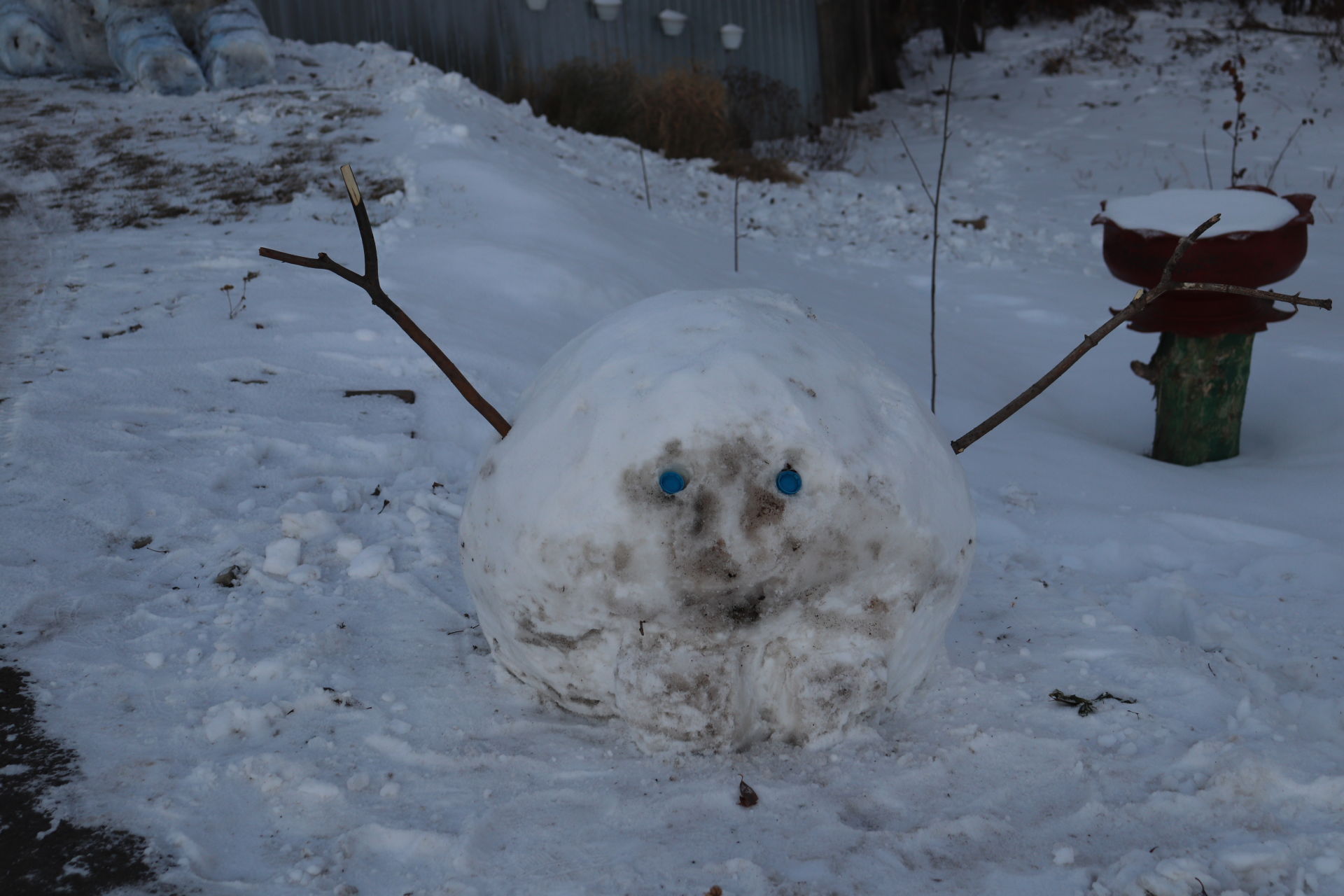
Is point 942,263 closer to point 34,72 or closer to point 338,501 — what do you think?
point 338,501

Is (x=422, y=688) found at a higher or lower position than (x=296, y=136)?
lower

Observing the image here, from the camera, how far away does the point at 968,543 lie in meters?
2.24

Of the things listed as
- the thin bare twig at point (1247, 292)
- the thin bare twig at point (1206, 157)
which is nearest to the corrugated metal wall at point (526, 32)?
the thin bare twig at point (1206, 157)

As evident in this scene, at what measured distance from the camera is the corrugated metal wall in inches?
421

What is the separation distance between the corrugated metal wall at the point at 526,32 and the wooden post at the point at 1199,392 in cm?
812

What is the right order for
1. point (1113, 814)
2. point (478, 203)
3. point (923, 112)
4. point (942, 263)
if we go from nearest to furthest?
1. point (1113, 814)
2. point (478, 203)
3. point (942, 263)
4. point (923, 112)

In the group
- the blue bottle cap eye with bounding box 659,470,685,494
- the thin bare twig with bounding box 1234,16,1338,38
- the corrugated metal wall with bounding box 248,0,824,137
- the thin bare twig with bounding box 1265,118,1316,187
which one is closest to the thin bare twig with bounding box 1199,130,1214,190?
the thin bare twig with bounding box 1265,118,1316,187

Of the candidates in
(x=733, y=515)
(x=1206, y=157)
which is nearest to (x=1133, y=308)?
(x=733, y=515)

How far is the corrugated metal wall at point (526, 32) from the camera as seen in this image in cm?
1070

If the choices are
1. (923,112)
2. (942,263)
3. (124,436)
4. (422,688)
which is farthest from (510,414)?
(923,112)

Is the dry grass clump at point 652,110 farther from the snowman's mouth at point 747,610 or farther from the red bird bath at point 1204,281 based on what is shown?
the snowman's mouth at point 747,610

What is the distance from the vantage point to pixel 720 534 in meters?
1.94

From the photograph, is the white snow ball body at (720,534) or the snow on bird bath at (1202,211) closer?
the white snow ball body at (720,534)

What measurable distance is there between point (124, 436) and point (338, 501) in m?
0.82
